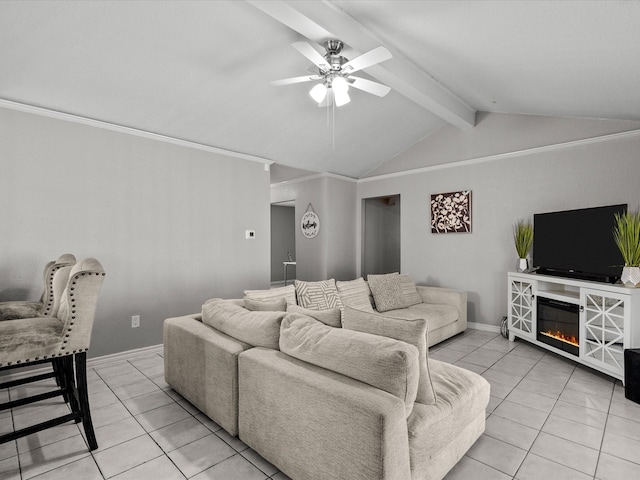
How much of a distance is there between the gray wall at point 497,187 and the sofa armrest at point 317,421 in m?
3.75

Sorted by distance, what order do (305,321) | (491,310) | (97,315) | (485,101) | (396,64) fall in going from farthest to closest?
(491,310)
(485,101)
(97,315)
(396,64)
(305,321)

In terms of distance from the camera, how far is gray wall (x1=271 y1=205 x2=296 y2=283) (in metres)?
8.64

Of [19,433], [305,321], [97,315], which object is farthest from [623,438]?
[97,315]

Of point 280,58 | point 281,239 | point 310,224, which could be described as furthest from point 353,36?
point 281,239

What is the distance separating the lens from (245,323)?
209 centimetres

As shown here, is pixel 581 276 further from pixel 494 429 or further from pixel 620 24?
pixel 620 24

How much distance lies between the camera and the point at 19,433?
1.72 metres

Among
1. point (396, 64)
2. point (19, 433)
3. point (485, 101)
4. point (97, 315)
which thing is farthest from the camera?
point (485, 101)

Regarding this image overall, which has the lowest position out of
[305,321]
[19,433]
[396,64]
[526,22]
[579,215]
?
[19,433]

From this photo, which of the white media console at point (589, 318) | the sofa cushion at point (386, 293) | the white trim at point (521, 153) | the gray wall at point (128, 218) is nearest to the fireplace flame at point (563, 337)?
the white media console at point (589, 318)

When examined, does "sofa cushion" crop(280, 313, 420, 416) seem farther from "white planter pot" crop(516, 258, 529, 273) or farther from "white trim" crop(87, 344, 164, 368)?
"white planter pot" crop(516, 258, 529, 273)

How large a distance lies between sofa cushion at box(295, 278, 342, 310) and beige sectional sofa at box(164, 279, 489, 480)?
4.09 feet

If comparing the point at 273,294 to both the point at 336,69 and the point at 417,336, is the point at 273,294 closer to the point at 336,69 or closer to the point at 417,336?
the point at 417,336

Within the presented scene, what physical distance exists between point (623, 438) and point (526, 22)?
265 centimetres
